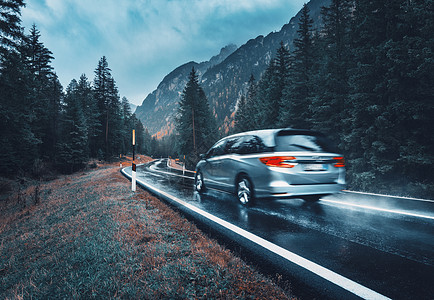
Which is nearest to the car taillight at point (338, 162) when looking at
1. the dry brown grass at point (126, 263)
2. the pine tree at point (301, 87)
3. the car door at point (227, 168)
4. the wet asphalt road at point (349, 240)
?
the wet asphalt road at point (349, 240)

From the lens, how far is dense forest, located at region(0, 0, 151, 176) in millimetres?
12609

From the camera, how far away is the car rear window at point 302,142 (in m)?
4.54

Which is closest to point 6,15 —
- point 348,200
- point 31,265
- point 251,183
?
point 31,265

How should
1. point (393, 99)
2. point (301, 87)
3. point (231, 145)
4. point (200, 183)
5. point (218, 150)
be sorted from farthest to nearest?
point (301, 87) → point (393, 99) → point (200, 183) → point (218, 150) → point (231, 145)

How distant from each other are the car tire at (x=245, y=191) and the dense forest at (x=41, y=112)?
15.9 metres

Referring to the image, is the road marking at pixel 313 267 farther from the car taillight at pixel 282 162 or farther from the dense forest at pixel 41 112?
the dense forest at pixel 41 112

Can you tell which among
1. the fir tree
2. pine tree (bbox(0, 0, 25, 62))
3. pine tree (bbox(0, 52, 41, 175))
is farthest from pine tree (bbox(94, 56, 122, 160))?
pine tree (bbox(0, 0, 25, 62))

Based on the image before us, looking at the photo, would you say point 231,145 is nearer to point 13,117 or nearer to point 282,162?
point 282,162

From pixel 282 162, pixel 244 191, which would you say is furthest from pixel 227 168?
pixel 282 162

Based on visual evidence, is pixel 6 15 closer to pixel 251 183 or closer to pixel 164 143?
pixel 251 183

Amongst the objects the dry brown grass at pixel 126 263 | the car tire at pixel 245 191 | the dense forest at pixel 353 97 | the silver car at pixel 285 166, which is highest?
the dense forest at pixel 353 97

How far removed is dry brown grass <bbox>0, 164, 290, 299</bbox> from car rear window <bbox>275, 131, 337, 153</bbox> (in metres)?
2.65

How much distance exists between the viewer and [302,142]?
471cm

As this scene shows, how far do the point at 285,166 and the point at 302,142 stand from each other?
84cm
